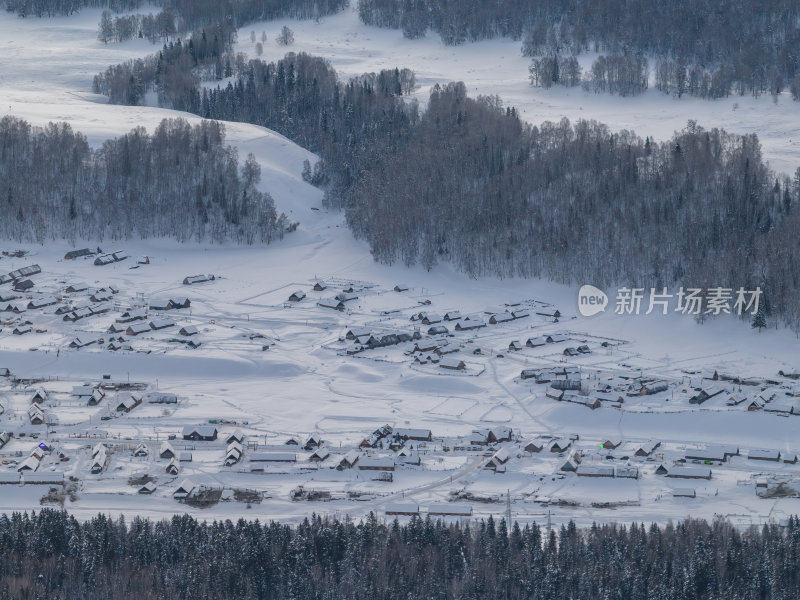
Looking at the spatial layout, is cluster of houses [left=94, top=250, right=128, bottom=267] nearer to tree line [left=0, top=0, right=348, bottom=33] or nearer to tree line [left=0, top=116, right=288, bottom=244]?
tree line [left=0, top=116, right=288, bottom=244]

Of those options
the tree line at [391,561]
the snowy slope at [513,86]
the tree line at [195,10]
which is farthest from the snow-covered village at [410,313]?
the tree line at [195,10]

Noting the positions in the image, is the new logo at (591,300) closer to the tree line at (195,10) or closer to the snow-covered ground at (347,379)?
the snow-covered ground at (347,379)

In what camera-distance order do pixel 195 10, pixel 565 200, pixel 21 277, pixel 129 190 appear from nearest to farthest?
pixel 21 277 → pixel 565 200 → pixel 129 190 → pixel 195 10

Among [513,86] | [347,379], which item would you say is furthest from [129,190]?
[513,86]

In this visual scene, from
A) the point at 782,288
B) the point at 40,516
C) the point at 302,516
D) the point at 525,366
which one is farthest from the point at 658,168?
the point at 40,516

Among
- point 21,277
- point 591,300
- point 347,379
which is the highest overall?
point 591,300

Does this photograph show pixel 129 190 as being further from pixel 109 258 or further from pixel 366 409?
pixel 366 409
